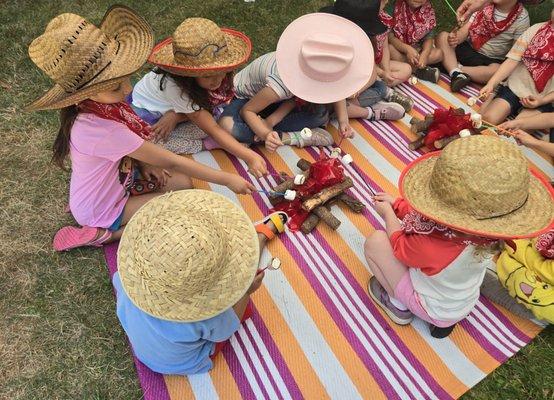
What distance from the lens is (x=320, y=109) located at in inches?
134

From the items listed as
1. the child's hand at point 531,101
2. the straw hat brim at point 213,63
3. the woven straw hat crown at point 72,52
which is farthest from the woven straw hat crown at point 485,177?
the child's hand at point 531,101

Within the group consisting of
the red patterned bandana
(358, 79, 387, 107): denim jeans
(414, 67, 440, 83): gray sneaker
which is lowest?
(358, 79, 387, 107): denim jeans

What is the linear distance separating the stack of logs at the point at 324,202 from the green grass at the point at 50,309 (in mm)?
1187

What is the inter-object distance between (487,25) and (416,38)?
2.00ft

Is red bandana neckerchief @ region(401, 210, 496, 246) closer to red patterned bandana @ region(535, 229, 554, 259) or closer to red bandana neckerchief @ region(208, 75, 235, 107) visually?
red patterned bandana @ region(535, 229, 554, 259)

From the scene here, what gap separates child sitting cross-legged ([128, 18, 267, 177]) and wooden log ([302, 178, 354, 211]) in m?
0.35

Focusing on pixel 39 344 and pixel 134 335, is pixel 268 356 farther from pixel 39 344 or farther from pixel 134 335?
pixel 39 344

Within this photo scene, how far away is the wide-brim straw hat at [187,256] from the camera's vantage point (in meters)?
1.49

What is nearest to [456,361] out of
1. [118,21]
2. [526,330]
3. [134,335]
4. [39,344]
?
[526,330]

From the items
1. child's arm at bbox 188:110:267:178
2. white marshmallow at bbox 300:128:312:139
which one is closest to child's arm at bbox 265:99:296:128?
white marshmallow at bbox 300:128:312:139

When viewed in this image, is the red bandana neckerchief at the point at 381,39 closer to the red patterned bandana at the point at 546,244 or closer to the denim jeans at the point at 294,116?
the denim jeans at the point at 294,116

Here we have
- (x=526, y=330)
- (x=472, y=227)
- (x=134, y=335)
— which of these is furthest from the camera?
(x=526, y=330)

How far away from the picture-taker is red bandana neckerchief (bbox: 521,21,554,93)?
3.38 m

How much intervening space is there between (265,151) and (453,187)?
1.89 m
